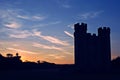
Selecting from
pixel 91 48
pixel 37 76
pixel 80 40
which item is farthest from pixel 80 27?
pixel 37 76

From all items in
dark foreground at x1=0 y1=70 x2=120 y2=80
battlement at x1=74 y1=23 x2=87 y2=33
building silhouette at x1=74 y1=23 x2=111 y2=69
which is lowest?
dark foreground at x1=0 y1=70 x2=120 y2=80

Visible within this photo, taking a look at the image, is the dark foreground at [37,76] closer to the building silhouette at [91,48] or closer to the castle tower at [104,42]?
the building silhouette at [91,48]

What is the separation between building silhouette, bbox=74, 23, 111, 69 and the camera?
7638 centimetres

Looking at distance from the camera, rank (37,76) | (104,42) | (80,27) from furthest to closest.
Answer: (104,42), (80,27), (37,76)

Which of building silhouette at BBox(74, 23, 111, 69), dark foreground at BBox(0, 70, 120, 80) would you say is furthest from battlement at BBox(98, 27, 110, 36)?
dark foreground at BBox(0, 70, 120, 80)

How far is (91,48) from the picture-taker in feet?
270

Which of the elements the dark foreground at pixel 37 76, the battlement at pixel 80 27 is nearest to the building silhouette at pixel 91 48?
the battlement at pixel 80 27

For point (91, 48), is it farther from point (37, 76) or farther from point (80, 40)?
point (37, 76)

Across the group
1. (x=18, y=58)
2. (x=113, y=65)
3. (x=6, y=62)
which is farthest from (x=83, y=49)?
(x=6, y=62)

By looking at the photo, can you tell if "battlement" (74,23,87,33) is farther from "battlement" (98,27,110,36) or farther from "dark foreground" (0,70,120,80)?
"dark foreground" (0,70,120,80)

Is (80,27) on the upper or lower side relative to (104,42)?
upper

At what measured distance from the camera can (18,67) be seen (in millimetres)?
57969

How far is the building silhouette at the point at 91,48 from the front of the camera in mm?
76375

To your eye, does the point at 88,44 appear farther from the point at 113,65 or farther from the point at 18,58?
the point at 18,58
